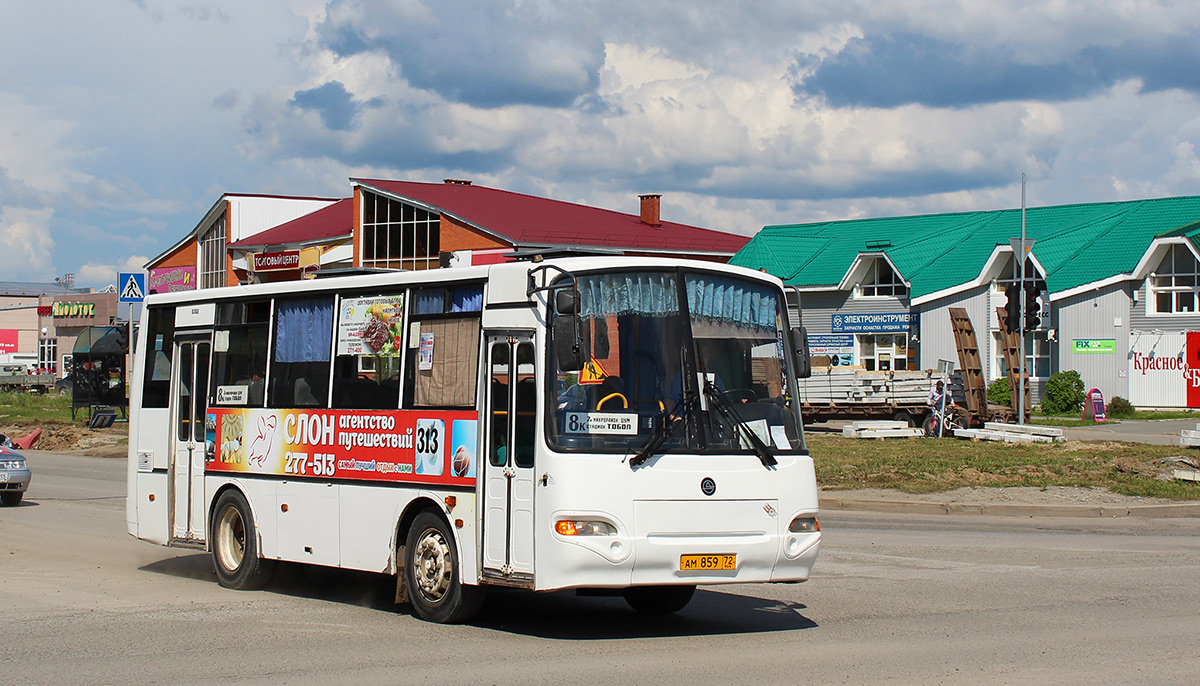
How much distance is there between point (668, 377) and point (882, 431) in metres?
24.8

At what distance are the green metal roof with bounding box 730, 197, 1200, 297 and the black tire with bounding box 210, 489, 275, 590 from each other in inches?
1611

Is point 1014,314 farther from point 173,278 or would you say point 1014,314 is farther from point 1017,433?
point 173,278

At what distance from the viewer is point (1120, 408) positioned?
148ft

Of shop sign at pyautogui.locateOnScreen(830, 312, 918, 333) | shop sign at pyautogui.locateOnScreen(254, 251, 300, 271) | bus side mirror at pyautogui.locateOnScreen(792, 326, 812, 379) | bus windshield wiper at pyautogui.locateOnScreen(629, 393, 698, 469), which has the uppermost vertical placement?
shop sign at pyautogui.locateOnScreen(254, 251, 300, 271)

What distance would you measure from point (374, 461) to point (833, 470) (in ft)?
45.0

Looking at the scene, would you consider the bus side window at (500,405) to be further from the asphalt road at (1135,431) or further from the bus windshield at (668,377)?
the asphalt road at (1135,431)

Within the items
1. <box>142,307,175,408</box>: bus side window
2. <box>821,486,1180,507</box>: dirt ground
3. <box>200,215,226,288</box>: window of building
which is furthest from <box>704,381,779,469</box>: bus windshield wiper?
<box>200,215,226,288</box>: window of building

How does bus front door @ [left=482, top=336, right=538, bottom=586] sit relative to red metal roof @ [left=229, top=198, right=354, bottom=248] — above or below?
below

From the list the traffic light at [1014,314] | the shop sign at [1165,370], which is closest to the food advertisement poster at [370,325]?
the traffic light at [1014,314]

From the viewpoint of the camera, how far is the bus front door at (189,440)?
1243 cm

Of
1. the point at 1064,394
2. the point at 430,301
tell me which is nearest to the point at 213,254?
the point at 1064,394

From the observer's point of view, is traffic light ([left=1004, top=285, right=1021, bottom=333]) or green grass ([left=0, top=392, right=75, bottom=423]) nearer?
traffic light ([left=1004, top=285, right=1021, bottom=333])

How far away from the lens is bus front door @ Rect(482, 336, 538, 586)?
9.09 metres

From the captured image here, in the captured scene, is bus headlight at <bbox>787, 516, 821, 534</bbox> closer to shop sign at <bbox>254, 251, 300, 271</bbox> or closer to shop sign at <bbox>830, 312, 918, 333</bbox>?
shop sign at <bbox>830, 312, 918, 333</bbox>
